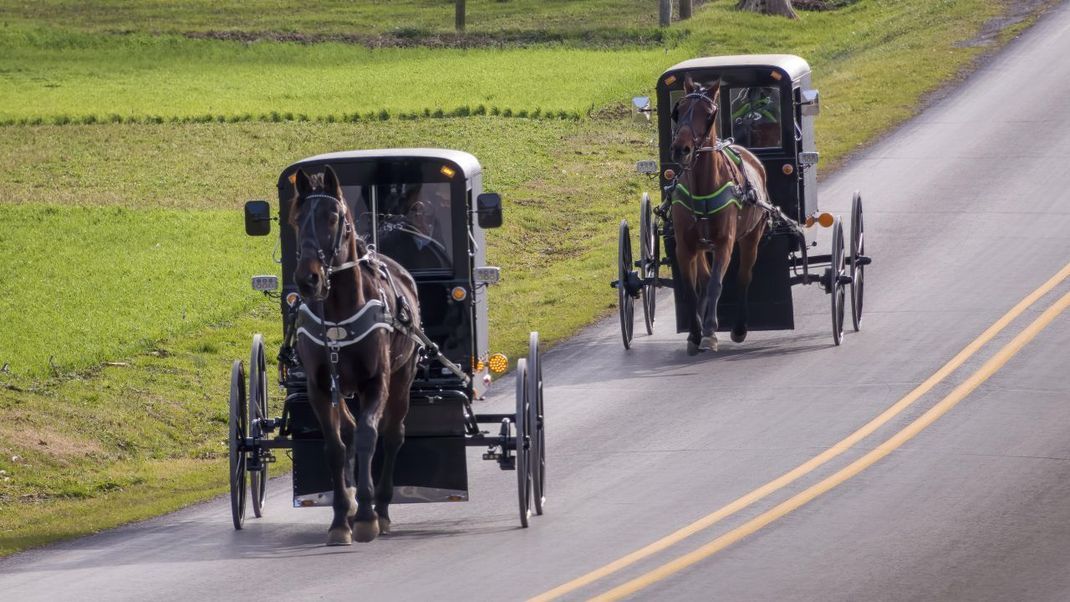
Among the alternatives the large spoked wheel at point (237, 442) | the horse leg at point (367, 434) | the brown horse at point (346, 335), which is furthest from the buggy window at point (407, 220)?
the horse leg at point (367, 434)

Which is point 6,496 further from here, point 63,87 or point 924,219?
point 63,87

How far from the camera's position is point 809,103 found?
19.5 metres

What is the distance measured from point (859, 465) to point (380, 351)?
4.39m

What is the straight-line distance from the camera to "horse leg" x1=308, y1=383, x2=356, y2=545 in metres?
11.8

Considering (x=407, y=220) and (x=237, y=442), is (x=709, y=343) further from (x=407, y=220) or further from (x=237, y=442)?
(x=237, y=442)

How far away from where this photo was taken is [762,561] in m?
11.6

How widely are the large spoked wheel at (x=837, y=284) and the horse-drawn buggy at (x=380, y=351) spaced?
5.92 m

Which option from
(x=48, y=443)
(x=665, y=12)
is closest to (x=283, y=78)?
(x=665, y=12)

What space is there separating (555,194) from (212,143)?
27.1 feet

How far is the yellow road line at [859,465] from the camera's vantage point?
36.9 ft

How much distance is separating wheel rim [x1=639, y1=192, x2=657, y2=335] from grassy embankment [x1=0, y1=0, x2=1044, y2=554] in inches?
49.6

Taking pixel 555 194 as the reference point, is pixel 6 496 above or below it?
below

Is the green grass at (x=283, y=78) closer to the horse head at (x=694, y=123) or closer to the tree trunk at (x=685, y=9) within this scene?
the tree trunk at (x=685, y=9)

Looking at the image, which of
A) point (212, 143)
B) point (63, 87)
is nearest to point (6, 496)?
point (212, 143)
